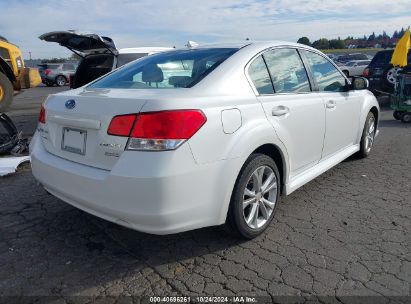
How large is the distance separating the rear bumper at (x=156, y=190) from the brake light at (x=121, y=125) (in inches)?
5.7

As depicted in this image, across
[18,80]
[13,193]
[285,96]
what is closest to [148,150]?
[285,96]

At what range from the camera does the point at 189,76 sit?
3.07 m

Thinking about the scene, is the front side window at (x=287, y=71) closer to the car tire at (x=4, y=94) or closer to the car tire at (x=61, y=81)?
the car tire at (x=4, y=94)

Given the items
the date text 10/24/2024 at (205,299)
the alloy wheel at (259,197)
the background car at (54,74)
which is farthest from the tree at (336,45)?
the date text 10/24/2024 at (205,299)

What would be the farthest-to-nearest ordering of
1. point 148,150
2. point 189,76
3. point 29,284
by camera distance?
point 189,76, point 29,284, point 148,150

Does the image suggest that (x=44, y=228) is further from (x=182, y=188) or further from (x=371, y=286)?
(x=371, y=286)

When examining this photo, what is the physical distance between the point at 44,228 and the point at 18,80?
5.42 meters

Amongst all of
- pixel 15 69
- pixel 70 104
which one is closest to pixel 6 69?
pixel 15 69

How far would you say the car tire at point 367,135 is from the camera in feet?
17.3

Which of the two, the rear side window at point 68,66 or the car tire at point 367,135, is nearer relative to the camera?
the car tire at point 367,135

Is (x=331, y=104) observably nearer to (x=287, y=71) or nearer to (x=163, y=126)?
(x=287, y=71)

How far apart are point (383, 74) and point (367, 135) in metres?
7.53

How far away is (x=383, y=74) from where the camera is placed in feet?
38.8

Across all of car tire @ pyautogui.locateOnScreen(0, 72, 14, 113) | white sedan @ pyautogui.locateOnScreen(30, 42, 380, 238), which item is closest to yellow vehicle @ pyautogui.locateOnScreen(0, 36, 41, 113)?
car tire @ pyautogui.locateOnScreen(0, 72, 14, 113)
